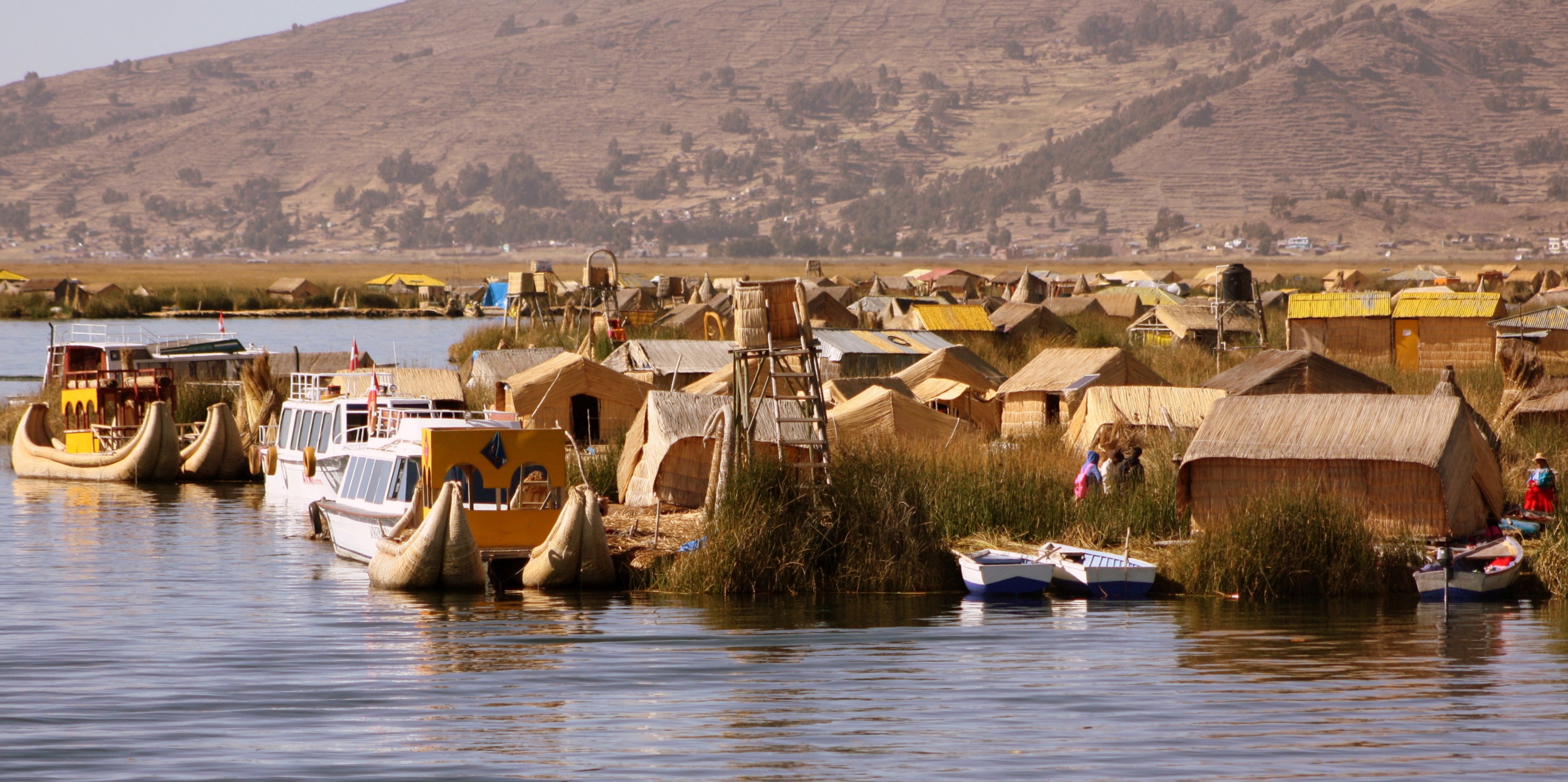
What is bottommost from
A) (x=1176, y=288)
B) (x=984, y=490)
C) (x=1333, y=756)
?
(x=1333, y=756)

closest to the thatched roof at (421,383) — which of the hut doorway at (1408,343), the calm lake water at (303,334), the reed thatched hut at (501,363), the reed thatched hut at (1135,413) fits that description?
the reed thatched hut at (501,363)

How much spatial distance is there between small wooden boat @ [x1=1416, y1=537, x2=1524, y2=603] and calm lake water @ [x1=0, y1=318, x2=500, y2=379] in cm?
3830

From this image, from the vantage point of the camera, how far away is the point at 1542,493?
2270cm

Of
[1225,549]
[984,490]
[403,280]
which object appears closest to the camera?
[1225,549]

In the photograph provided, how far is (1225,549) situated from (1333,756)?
7.63m

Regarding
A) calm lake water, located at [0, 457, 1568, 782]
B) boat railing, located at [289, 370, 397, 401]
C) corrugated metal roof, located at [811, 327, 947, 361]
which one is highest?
corrugated metal roof, located at [811, 327, 947, 361]

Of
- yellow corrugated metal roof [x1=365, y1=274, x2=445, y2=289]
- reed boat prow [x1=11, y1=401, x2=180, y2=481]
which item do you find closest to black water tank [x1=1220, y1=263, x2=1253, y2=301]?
reed boat prow [x1=11, y1=401, x2=180, y2=481]

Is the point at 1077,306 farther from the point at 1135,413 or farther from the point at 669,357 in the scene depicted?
the point at 1135,413

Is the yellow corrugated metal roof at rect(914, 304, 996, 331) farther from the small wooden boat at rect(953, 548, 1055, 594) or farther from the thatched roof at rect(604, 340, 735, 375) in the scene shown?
the small wooden boat at rect(953, 548, 1055, 594)

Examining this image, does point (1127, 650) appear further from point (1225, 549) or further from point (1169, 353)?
point (1169, 353)

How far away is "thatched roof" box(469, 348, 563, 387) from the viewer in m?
39.8

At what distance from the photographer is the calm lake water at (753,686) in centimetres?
1355

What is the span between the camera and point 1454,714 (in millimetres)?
15055

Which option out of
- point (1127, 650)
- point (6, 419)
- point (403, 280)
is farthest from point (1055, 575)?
point (403, 280)
